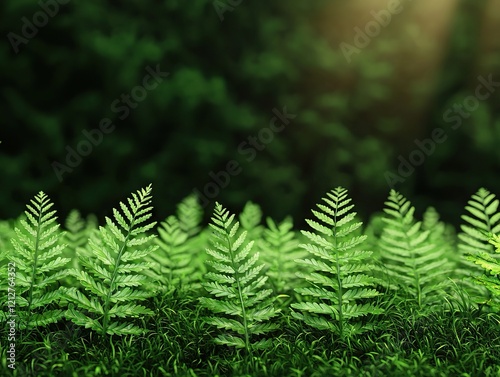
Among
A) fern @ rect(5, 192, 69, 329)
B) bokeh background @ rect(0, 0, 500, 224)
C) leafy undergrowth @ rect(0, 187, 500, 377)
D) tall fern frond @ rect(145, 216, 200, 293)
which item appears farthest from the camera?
bokeh background @ rect(0, 0, 500, 224)

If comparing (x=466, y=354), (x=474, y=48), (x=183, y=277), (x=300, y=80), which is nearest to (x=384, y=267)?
(x=466, y=354)

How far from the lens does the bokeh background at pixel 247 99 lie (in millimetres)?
6164

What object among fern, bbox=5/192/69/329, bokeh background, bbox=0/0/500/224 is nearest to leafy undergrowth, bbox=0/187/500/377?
fern, bbox=5/192/69/329

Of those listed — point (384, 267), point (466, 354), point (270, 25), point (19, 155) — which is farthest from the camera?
point (270, 25)

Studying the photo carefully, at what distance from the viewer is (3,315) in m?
2.03

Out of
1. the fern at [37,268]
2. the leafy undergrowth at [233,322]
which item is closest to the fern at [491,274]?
the leafy undergrowth at [233,322]

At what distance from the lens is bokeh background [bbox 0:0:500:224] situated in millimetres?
6164

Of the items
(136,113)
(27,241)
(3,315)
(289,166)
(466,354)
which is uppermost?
(136,113)

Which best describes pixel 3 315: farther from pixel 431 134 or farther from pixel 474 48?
pixel 474 48

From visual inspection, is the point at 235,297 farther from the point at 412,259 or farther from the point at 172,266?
the point at 412,259

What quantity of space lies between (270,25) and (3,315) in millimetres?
5138

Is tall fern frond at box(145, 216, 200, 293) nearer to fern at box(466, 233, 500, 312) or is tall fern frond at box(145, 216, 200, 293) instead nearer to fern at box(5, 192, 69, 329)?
fern at box(5, 192, 69, 329)

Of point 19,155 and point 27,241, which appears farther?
point 19,155

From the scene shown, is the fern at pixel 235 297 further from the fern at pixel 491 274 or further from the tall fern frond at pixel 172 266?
the fern at pixel 491 274
